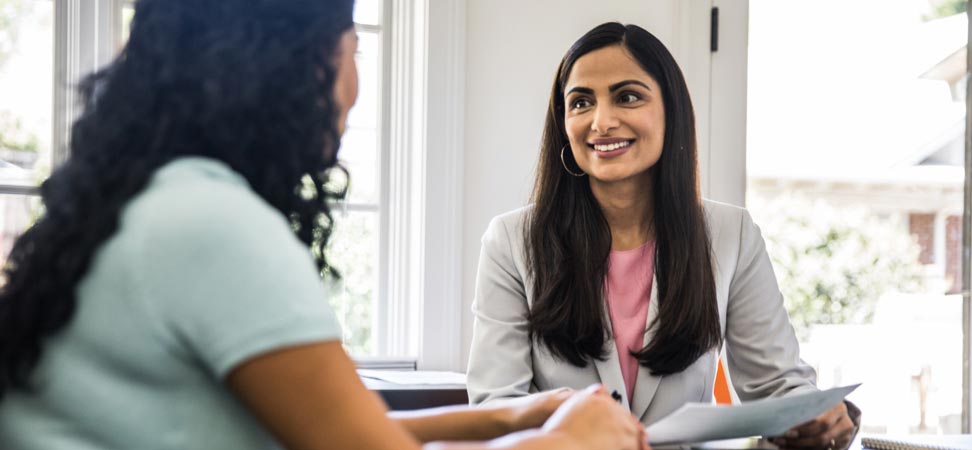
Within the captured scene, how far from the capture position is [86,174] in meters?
0.76

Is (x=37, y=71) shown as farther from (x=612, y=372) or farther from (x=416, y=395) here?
(x=612, y=372)

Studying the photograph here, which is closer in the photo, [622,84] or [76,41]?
[622,84]

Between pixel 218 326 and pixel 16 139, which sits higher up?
pixel 16 139

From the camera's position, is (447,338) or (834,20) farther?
(834,20)

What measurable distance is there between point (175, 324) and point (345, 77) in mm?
282

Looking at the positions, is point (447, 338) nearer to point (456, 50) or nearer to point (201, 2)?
point (456, 50)

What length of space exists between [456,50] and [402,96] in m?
0.22

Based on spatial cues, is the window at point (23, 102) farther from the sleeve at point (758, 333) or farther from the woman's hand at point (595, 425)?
the woman's hand at point (595, 425)

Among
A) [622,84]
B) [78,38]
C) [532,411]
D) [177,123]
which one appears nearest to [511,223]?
[622,84]

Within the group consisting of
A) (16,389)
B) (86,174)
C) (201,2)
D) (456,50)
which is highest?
(456,50)

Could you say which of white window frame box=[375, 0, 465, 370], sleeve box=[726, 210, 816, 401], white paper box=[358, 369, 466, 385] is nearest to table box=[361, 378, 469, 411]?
white paper box=[358, 369, 466, 385]

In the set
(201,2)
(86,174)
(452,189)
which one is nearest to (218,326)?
(86,174)

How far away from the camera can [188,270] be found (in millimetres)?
686

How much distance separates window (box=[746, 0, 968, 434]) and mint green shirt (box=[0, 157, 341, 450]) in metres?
2.76
